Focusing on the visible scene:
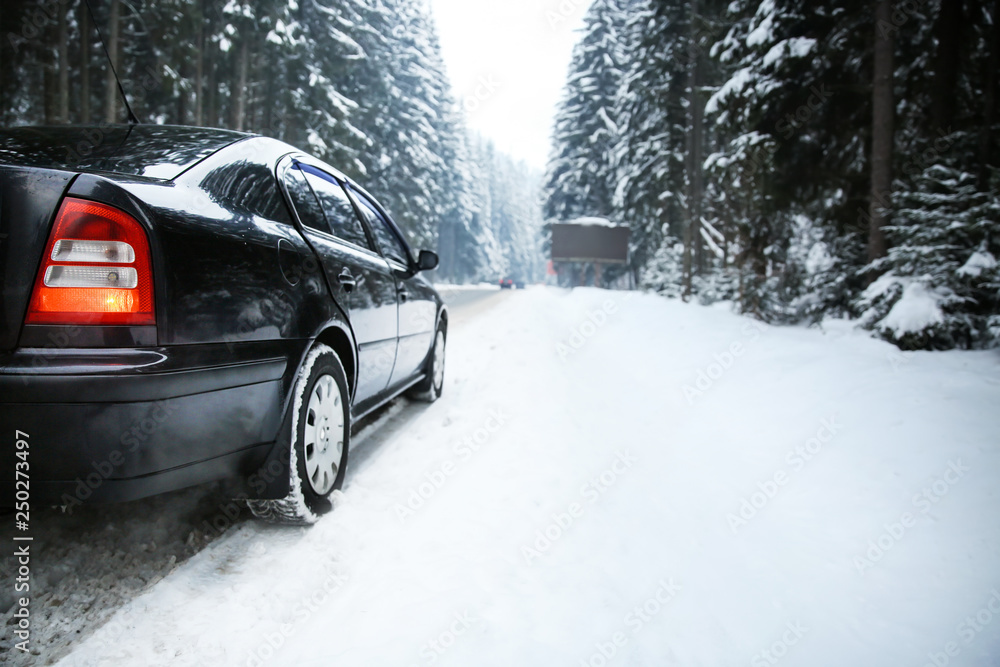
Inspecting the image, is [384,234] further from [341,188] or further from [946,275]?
[946,275]

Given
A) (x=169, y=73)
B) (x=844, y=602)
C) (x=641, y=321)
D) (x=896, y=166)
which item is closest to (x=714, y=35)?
(x=896, y=166)

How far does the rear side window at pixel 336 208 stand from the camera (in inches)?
122

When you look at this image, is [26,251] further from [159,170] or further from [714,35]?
[714,35]

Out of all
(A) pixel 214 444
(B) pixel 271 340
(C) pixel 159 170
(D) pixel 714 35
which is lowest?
(A) pixel 214 444

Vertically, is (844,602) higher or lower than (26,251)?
lower

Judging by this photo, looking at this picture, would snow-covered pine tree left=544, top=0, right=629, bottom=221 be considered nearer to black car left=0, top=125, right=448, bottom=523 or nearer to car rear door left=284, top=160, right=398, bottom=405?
car rear door left=284, top=160, right=398, bottom=405

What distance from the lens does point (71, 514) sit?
231cm

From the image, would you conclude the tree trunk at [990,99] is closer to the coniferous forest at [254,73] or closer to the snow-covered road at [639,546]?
the snow-covered road at [639,546]

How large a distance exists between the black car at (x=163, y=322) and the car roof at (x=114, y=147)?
0.04ft

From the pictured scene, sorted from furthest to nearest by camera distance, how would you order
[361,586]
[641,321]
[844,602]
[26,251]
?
[641,321] < [844,602] < [361,586] < [26,251]

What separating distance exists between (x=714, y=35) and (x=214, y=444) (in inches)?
521

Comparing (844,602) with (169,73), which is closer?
(844,602)

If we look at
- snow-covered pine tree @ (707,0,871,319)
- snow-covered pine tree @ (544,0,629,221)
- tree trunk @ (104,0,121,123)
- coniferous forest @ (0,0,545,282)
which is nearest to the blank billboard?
snow-covered pine tree @ (544,0,629,221)

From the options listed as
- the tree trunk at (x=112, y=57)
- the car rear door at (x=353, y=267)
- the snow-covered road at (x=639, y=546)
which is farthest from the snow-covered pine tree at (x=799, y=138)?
the tree trunk at (x=112, y=57)
